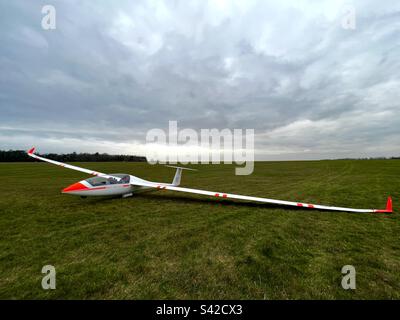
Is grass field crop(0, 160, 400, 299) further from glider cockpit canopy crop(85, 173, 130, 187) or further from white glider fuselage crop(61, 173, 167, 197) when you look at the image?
glider cockpit canopy crop(85, 173, 130, 187)

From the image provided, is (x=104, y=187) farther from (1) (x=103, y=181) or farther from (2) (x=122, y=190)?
(2) (x=122, y=190)

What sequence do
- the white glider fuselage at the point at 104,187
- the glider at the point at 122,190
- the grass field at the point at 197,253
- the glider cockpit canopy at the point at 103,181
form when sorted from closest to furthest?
the grass field at the point at 197,253, the glider at the point at 122,190, the white glider fuselage at the point at 104,187, the glider cockpit canopy at the point at 103,181

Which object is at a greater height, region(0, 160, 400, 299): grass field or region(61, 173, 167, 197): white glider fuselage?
region(61, 173, 167, 197): white glider fuselage

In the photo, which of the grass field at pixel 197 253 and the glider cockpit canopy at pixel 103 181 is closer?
the grass field at pixel 197 253

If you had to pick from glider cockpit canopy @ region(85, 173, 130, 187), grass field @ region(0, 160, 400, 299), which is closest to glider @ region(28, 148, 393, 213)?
glider cockpit canopy @ region(85, 173, 130, 187)

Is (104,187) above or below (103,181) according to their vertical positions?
below

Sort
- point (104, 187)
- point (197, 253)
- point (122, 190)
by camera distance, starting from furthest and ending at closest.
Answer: point (122, 190) < point (104, 187) < point (197, 253)

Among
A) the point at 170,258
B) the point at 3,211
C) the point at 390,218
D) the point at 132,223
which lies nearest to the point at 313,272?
the point at 170,258

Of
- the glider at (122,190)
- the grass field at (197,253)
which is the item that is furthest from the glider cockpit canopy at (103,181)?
the grass field at (197,253)

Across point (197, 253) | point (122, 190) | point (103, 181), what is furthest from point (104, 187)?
point (197, 253)

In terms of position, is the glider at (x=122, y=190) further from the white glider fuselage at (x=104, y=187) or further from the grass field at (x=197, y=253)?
the grass field at (x=197, y=253)

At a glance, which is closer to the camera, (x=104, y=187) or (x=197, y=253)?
(x=197, y=253)

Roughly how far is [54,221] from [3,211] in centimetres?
337
